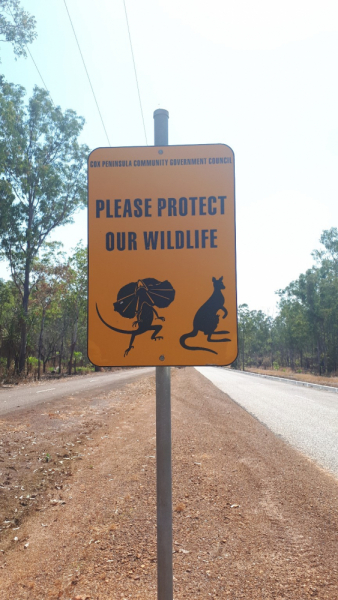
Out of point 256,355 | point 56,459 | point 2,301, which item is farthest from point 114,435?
point 256,355

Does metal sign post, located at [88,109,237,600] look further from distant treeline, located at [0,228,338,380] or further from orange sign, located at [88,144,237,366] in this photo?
distant treeline, located at [0,228,338,380]

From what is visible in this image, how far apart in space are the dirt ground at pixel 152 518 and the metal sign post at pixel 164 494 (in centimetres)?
135

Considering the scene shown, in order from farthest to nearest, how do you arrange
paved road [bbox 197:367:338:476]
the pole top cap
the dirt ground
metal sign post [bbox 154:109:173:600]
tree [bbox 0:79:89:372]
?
tree [bbox 0:79:89:372] → paved road [bbox 197:367:338:476] → the dirt ground → the pole top cap → metal sign post [bbox 154:109:173:600]

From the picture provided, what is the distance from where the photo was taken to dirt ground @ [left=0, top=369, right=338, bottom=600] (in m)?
3.20

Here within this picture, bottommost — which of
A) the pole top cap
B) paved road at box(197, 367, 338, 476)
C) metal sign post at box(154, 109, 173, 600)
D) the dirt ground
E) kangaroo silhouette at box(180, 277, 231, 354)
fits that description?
paved road at box(197, 367, 338, 476)

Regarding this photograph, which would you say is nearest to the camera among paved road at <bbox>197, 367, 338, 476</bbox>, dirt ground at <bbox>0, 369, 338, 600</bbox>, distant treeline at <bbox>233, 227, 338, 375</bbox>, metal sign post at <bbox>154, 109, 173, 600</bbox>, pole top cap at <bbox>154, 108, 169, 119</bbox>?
metal sign post at <bbox>154, 109, 173, 600</bbox>

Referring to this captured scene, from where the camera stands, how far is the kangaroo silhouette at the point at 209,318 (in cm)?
198

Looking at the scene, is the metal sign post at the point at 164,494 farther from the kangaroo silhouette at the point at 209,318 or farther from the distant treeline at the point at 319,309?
the distant treeline at the point at 319,309

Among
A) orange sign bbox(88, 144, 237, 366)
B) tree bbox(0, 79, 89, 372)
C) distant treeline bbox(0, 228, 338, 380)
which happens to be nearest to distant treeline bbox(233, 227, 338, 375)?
distant treeline bbox(0, 228, 338, 380)

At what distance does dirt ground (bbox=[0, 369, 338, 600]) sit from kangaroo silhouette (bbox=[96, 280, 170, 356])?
7.16ft

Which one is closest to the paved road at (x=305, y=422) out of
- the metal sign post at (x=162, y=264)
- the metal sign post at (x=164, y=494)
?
the metal sign post at (x=164, y=494)

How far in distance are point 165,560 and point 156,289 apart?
1232 millimetres

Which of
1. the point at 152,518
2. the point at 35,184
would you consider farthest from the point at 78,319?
the point at 152,518

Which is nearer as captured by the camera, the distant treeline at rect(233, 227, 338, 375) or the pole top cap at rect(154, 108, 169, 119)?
the pole top cap at rect(154, 108, 169, 119)
